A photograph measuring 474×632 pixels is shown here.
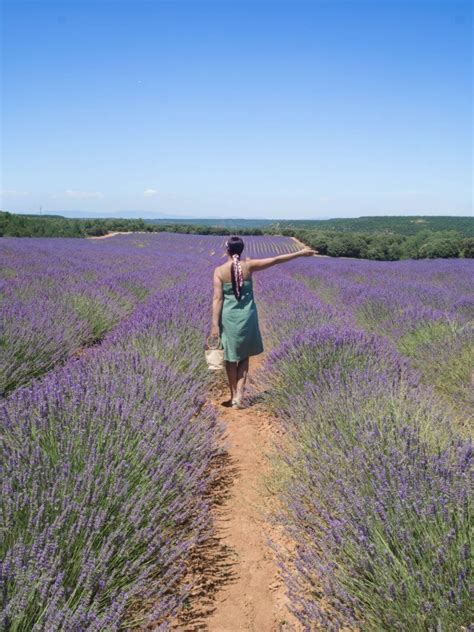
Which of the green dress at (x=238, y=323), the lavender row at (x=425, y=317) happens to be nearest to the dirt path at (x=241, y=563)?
the green dress at (x=238, y=323)

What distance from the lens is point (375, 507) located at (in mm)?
1573

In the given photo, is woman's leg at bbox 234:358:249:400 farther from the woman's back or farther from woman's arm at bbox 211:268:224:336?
the woman's back

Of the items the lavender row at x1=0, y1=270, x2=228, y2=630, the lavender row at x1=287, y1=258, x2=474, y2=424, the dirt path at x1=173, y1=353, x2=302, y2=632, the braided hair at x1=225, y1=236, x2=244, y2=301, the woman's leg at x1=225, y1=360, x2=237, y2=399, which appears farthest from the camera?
the lavender row at x1=287, y1=258, x2=474, y2=424

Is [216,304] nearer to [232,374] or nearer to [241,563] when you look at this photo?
[232,374]

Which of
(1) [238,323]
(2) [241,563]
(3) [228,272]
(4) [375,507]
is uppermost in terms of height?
(3) [228,272]

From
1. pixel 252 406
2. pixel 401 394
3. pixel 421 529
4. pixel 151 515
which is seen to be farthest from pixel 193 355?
pixel 421 529

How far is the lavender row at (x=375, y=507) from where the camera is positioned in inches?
51.3

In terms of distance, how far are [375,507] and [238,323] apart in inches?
81.6

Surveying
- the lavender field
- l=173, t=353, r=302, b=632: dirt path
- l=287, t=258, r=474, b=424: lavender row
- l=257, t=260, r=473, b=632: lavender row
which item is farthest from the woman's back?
l=287, t=258, r=474, b=424: lavender row

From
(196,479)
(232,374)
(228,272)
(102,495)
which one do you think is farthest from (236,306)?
(102,495)

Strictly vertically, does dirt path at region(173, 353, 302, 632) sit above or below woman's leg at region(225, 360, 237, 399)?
below

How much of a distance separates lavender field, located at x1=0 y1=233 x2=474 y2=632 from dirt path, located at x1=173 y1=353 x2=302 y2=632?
82mm

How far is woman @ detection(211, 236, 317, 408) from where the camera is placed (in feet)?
11.3

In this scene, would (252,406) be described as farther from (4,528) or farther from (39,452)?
(4,528)
